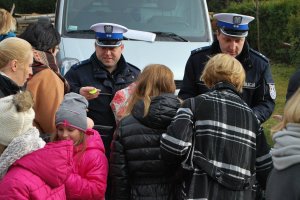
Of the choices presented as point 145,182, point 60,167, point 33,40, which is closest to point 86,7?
point 33,40

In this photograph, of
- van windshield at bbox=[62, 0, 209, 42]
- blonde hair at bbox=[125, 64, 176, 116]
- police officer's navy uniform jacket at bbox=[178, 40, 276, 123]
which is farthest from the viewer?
van windshield at bbox=[62, 0, 209, 42]

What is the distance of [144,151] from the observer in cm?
369

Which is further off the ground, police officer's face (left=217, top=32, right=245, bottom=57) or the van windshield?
police officer's face (left=217, top=32, right=245, bottom=57)

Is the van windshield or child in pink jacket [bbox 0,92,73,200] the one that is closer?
child in pink jacket [bbox 0,92,73,200]

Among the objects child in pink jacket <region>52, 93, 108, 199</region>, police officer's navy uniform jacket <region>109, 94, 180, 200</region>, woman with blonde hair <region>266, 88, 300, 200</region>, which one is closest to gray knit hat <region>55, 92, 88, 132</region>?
child in pink jacket <region>52, 93, 108, 199</region>

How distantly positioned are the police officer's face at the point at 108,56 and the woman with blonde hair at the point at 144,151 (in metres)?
0.97

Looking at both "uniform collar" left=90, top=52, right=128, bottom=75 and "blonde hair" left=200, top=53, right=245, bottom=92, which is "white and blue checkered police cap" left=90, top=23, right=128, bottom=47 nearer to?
"uniform collar" left=90, top=52, right=128, bottom=75

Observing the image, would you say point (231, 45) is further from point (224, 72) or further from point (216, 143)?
point (216, 143)

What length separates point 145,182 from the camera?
12.3ft

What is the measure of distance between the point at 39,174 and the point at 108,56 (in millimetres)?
1887

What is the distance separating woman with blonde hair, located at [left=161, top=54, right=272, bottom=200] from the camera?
3.43m

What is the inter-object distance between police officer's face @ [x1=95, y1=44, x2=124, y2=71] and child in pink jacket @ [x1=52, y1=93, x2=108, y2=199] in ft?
2.88

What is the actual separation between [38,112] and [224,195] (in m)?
1.46

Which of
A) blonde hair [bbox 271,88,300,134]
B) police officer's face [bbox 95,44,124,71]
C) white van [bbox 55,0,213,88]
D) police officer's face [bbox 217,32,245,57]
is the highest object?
blonde hair [bbox 271,88,300,134]
